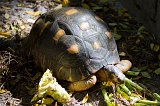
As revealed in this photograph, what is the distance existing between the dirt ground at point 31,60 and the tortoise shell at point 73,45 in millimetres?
196

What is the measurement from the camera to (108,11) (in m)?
4.55

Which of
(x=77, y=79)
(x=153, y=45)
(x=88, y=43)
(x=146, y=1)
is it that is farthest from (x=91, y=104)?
(x=146, y=1)

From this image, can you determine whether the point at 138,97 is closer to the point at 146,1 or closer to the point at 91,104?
the point at 91,104

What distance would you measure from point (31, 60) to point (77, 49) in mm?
603

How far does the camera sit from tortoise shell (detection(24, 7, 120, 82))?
3.14m

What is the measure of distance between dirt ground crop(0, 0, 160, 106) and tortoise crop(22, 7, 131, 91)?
0.18 meters

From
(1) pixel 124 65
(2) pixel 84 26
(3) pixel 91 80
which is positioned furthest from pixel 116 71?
(2) pixel 84 26

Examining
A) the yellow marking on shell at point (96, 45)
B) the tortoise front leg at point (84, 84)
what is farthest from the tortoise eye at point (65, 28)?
the tortoise front leg at point (84, 84)

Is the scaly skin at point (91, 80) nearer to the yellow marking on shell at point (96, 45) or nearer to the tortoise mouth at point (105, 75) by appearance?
the tortoise mouth at point (105, 75)

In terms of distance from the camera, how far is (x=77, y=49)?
10.3ft

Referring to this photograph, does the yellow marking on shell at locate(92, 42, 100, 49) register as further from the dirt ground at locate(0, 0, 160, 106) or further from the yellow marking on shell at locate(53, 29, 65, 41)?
the dirt ground at locate(0, 0, 160, 106)

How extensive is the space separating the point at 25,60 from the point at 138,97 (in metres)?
1.06

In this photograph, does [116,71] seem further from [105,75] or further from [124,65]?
[124,65]

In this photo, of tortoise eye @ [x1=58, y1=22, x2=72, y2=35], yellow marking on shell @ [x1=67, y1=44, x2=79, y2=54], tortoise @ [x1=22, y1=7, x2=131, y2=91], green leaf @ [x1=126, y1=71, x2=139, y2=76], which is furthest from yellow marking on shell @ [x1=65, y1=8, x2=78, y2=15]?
green leaf @ [x1=126, y1=71, x2=139, y2=76]
